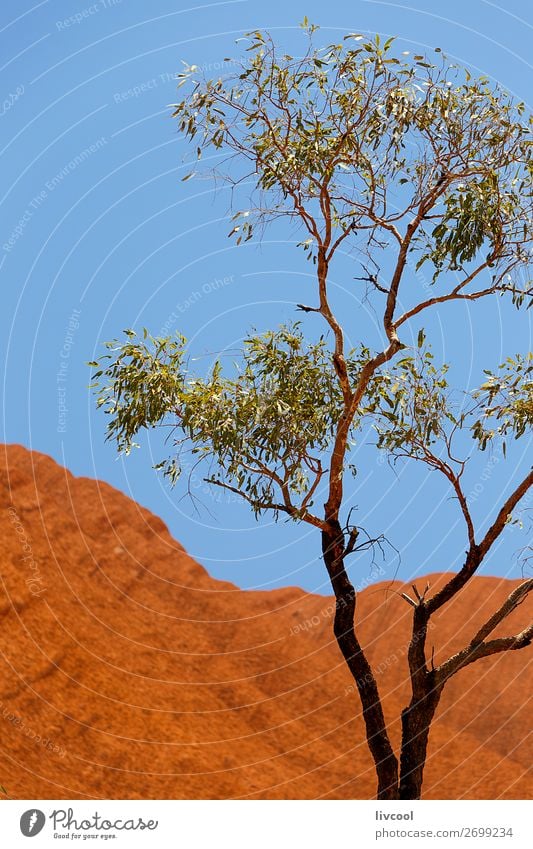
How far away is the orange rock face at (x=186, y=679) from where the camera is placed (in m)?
32.8

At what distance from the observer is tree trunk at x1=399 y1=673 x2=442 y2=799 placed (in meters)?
16.1

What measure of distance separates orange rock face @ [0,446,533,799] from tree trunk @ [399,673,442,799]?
13.7 meters

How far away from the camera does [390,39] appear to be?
605 inches

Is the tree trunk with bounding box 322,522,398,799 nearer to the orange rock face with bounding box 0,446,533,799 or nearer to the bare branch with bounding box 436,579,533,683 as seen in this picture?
the bare branch with bounding box 436,579,533,683
